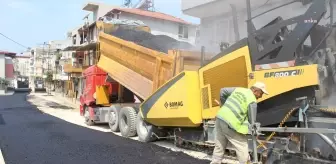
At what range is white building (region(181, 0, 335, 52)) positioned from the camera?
194 inches

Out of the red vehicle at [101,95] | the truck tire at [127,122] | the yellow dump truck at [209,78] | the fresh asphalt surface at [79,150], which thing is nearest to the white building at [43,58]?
the red vehicle at [101,95]

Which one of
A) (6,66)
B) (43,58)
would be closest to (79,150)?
(6,66)

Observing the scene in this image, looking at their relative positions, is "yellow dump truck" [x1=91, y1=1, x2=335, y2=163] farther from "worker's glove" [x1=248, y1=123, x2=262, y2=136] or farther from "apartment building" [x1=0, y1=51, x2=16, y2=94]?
"apartment building" [x1=0, y1=51, x2=16, y2=94]

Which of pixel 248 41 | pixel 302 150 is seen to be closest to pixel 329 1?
pixel 248 41

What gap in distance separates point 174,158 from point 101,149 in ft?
4.72

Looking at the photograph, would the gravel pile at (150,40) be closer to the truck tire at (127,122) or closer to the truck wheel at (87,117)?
the truck tire at (127,122)

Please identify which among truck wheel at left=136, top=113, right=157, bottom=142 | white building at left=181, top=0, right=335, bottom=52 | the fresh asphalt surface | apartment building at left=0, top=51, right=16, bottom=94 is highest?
apartment building at left=0, top=51, right=16, bottom=94

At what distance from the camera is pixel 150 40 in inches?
328

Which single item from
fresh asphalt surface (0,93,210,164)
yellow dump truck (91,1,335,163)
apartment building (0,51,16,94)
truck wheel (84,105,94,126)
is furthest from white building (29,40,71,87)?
yellow dump truck (91,1,335,163)

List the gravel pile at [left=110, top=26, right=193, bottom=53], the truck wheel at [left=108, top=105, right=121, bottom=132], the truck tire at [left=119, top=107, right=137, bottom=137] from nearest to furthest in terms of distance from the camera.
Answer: the gravel pile at [left=110, top=26, right=193, bottom=53] → the truck tire at [left=119, top=107, right=137, bottom=137] → the truck wheel at [left=108, top=105, right=121, bottom=132]

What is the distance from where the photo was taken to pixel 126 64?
8445 millimetres

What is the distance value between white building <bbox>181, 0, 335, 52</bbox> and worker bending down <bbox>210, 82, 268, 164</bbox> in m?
1.49

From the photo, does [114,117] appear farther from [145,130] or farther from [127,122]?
[145,130]

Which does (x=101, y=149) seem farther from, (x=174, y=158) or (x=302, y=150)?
(x=302, y=150)
